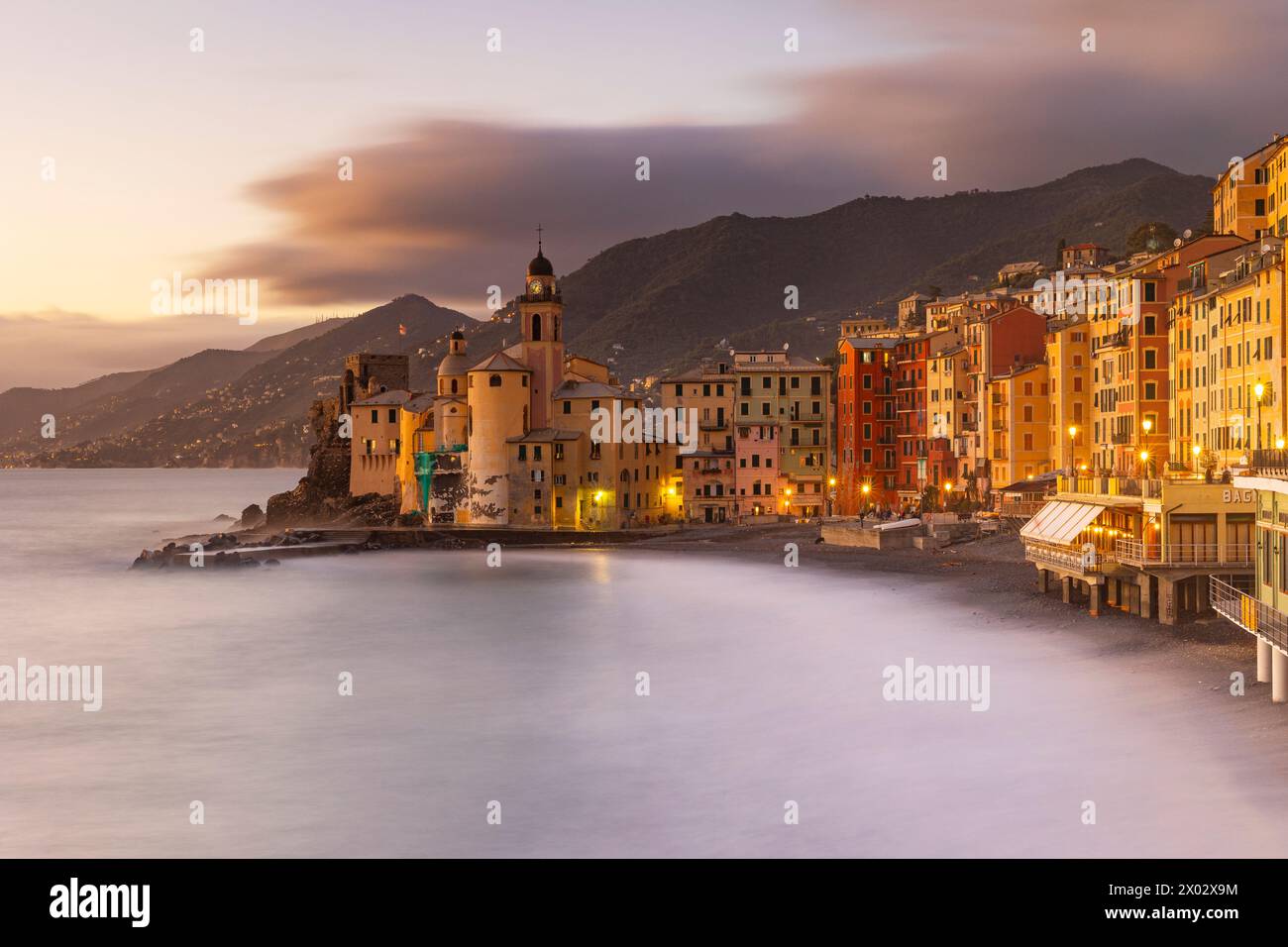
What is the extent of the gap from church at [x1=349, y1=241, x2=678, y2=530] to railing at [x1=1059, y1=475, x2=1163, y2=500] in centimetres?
5128

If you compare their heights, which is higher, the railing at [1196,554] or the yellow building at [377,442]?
the yellow building at [377,442]

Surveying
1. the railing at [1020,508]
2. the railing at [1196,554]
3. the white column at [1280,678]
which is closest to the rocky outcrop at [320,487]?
the railing at [1020,508]

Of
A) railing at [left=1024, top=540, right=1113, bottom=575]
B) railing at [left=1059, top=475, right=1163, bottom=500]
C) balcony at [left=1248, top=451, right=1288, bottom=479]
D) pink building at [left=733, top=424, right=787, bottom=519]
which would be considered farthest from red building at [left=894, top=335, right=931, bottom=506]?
balcony at [left=1248, top=451, right=1288, bottom=479]

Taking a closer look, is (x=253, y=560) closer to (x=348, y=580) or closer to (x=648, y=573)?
(x=348, y=580)

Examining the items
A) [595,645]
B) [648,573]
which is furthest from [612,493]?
[595,645]

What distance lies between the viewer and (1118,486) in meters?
47.2

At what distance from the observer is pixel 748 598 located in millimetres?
67250

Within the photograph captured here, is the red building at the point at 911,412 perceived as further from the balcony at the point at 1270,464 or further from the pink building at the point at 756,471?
the balcony at the point at 1270,464

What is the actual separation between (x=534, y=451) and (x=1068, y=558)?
5874cm

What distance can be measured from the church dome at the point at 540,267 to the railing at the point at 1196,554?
7276cm

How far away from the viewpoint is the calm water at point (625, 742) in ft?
88.6

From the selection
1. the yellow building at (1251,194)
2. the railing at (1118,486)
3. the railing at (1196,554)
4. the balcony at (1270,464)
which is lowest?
the railing at (1196,554)
